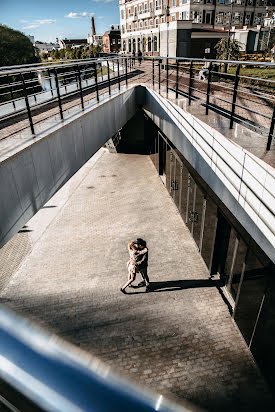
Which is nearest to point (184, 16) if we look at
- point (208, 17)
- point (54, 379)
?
point (208, 17)

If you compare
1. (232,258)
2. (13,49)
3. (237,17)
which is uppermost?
(237,17)

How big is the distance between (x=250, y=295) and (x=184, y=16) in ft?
167

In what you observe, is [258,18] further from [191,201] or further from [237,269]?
[237,269]

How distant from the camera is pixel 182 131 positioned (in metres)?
8.10

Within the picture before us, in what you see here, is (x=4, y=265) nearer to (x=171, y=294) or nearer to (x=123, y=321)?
(x=123, y=321)

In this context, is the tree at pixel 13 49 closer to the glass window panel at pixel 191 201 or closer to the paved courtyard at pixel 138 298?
the paved courtyard at pixel 138 298

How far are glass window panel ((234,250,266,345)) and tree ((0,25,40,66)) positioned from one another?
152ft

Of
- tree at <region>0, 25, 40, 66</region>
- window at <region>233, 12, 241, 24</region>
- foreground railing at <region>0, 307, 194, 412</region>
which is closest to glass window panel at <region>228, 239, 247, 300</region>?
foreground railing at <region>0, 307, 194, 412</region>

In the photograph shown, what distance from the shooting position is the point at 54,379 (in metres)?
0.53

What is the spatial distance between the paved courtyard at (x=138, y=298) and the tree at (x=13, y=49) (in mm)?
39114

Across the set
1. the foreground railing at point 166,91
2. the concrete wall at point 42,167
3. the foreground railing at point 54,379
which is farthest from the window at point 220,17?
the foreground railing at point 54,379

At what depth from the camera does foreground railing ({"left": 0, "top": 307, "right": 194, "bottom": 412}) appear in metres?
0.52

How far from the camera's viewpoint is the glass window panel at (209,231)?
8058mm

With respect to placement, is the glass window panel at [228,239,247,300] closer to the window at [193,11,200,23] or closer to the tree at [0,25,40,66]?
the tree at [0,25,40,66]
